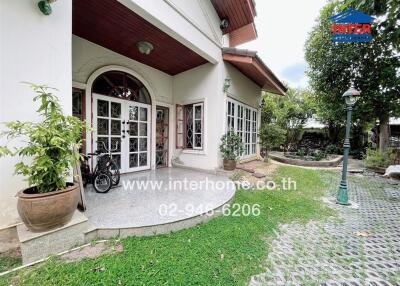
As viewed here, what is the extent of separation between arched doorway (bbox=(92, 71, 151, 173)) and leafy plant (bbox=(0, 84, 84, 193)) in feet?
7.24

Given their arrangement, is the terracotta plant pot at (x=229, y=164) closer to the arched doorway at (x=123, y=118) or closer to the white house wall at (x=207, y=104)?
the white house wall at (x=207, y=104)

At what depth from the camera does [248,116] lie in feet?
24.1

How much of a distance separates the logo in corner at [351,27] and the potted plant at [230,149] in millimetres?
5331

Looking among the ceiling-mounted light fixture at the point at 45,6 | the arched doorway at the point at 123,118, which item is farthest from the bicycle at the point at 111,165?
the ceiling-mounted light fixture at the point at 45,6

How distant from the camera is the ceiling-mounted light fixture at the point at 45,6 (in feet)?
6.55

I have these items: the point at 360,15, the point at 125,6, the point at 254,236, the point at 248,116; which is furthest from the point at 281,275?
the point at 360,15

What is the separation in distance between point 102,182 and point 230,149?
127 inches

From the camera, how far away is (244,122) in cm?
700

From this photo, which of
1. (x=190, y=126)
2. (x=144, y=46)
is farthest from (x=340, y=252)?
(x=144, y=46)

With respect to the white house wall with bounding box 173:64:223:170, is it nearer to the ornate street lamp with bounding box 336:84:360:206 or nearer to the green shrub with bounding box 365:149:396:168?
the ornate street lamp with bounding box 336:84:360:206

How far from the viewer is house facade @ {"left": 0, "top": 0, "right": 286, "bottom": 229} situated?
195 cm

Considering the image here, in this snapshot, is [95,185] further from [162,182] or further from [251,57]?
[251,57]

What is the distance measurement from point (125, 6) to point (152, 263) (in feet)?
12.4

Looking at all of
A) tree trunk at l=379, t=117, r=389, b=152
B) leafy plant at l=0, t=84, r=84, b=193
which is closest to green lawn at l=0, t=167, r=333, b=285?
leafy plant at l=0, t=84, r=84, b=193
